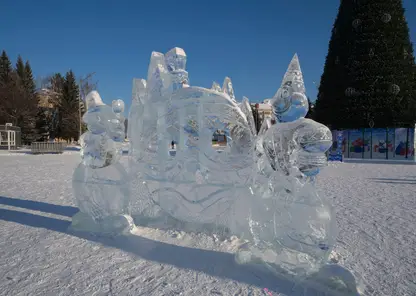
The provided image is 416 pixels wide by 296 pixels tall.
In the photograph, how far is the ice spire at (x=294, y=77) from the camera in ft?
8.18

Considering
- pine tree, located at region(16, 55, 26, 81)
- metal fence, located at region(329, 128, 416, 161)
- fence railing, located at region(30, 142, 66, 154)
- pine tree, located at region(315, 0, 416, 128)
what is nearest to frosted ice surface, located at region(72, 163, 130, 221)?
metal fence, located at region(329, 128, 416, 161)

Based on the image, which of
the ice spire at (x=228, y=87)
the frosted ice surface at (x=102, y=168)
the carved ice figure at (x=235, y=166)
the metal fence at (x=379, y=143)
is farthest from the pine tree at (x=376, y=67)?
the frosted ice surface at (x=102, y=168)

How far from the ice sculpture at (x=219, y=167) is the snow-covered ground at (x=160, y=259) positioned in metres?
0.32

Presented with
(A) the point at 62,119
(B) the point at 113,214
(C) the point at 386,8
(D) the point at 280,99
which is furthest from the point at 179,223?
(A) the point at 62,119

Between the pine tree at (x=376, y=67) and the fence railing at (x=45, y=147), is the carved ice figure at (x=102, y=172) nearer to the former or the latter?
the pine tree at (x=376, y=67)

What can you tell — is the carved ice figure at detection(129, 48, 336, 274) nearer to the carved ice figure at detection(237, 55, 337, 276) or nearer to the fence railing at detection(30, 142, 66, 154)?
the carved ice figure at detection(237, 55, 337, 276)

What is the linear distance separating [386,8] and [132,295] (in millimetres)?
19725

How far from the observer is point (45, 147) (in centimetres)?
1939

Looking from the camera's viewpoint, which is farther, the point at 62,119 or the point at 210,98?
the point at 62,119

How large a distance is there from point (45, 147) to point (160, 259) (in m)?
20.2

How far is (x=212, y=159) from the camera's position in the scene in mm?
3439

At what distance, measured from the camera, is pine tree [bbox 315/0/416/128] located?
50.3 feet

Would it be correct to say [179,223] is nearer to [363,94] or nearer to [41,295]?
[41,295]

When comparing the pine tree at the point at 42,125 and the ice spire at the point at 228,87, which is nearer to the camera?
the ice spire at the point at 228,87
